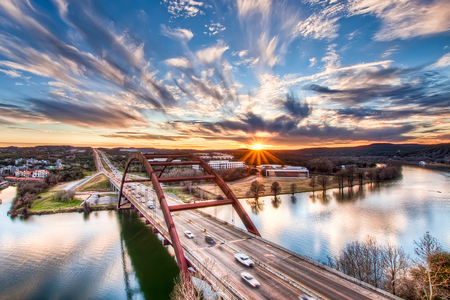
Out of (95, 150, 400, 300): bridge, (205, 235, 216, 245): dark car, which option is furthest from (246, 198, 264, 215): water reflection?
(205, 235, 216, 245): dark car

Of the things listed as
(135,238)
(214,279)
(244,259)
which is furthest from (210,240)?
(135,238)

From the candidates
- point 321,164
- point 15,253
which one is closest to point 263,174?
point 321,164

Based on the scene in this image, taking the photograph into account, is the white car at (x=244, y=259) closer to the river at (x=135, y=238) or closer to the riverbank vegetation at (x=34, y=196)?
the river at (x=135, y=238)

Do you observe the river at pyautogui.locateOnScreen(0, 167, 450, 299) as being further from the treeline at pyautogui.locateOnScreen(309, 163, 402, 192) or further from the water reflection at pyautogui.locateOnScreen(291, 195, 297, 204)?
the treeline at pyautogui.locateOnScreen(309, 163, 402, 192)

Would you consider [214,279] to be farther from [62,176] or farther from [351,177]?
[62,176]

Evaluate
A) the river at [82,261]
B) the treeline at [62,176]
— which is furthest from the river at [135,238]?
the treeline at [62,176]

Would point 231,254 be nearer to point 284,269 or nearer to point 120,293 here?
point 284,269
